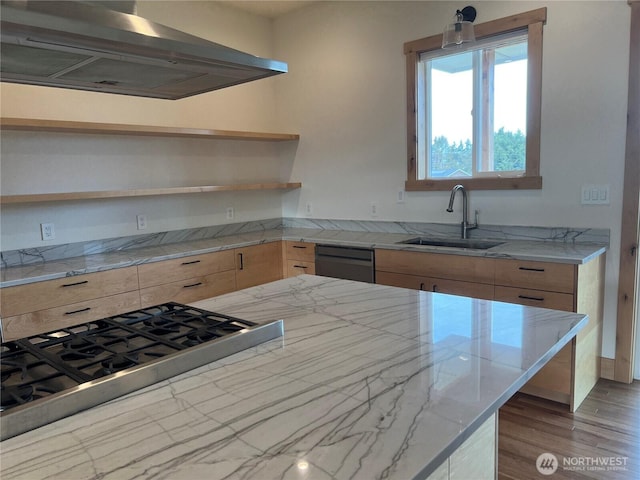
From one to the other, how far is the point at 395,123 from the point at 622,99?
154 centimetres

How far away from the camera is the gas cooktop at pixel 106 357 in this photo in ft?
3.00

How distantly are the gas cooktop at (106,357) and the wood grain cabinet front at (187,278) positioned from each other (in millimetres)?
1584

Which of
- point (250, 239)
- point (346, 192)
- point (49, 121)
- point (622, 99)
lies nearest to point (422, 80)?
point (346, 192)

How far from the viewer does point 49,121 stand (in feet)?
9.32

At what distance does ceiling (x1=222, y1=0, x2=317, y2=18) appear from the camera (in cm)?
404

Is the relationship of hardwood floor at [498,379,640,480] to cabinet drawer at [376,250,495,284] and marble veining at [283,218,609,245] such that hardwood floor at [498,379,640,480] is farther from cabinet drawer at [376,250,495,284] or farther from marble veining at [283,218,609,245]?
marble veining at [283,218,609,245]

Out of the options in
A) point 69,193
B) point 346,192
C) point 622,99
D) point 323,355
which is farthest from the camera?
point 346,192

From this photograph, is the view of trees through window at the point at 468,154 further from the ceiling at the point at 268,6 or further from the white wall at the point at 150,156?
the ceiling at the point at 268,6

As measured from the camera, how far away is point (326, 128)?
13.8 ft

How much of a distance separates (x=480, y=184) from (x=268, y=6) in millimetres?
2468

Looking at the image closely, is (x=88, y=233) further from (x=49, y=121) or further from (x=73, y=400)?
(x=73, y=400)

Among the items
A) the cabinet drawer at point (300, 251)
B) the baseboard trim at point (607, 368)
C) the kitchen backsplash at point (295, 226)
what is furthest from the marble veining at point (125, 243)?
the baseboard trim at point (607, 368)

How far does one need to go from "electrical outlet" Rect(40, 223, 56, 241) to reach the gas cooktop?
76.0 inches

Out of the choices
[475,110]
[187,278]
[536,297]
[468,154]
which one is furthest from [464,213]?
[187,278]
